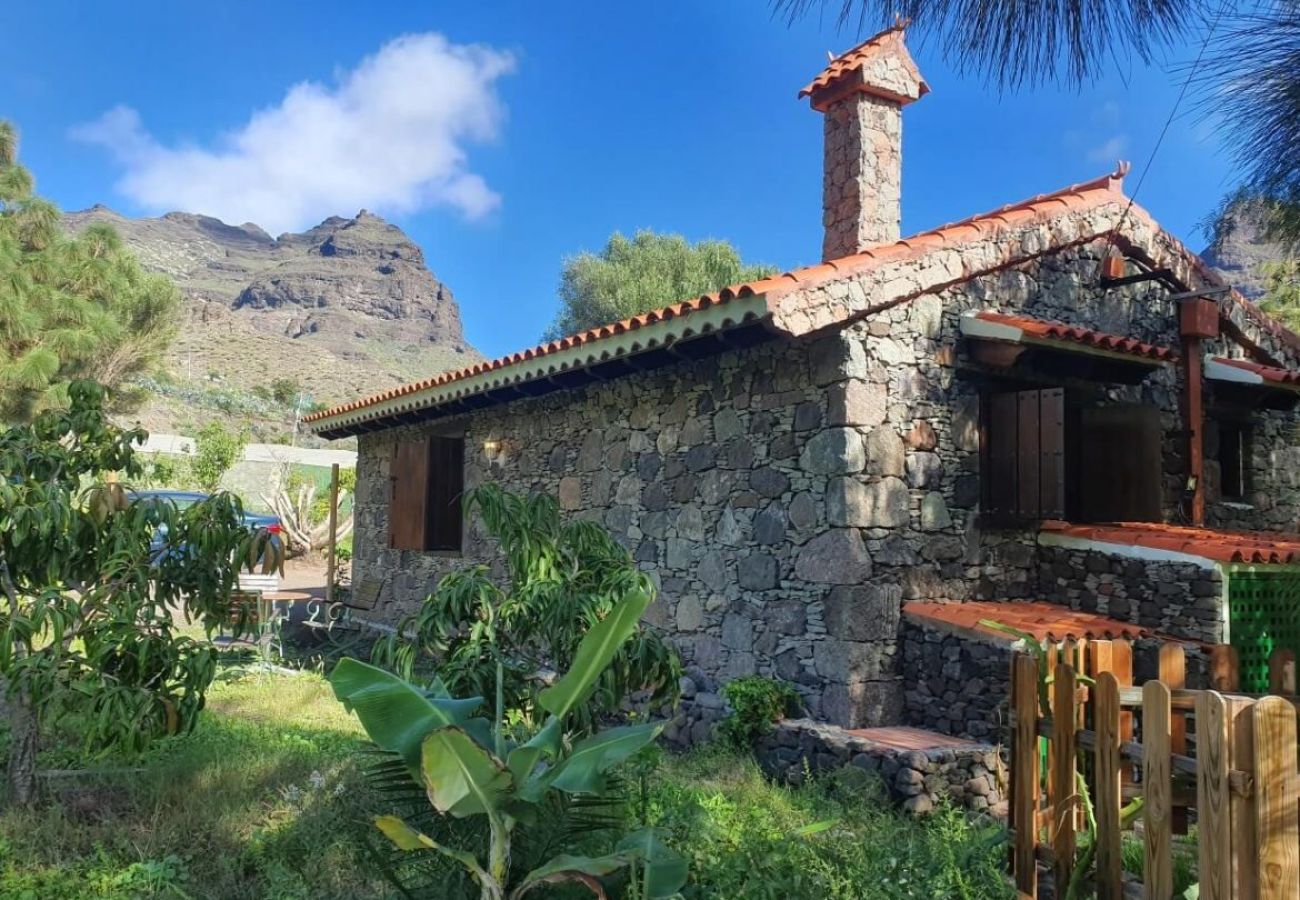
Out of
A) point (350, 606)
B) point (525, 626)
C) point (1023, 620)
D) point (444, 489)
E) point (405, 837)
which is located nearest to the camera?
point (405, 837)

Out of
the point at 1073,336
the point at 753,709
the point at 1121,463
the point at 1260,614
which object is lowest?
the point at 753,709

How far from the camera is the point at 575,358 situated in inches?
299

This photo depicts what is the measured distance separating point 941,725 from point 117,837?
4626 mm

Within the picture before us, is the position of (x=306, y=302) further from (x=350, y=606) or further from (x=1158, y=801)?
(x=1158, y=801)

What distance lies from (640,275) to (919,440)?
19636 mm

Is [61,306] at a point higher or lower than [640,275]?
lower

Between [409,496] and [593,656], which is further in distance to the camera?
[409,496]

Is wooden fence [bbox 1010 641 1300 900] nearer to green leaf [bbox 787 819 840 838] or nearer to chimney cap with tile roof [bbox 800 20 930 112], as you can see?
green leaf [bbox 787 819 840 838]

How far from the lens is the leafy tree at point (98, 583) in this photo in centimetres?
415

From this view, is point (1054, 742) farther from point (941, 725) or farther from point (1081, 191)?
point (1081, 191)

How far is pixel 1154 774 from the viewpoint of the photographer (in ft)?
9.31

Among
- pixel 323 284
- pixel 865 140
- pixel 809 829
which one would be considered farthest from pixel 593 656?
pixel 323 284

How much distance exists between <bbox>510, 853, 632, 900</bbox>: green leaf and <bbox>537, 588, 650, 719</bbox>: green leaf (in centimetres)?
48

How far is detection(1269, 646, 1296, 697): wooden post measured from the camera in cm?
416
